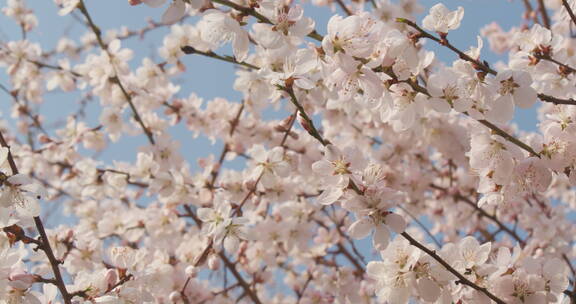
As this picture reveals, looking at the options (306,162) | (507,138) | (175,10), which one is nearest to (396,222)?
(507,138)

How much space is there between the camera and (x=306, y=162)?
3.21 m

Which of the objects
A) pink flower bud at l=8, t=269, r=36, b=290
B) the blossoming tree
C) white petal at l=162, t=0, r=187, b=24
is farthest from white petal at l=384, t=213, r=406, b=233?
pink flower bud at l=8, t=269, r=36, b=290

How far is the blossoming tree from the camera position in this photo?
156 centimetres

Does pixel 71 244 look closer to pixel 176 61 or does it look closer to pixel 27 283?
pixel 27 283

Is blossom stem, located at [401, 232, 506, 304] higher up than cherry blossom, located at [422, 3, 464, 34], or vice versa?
cherry blossom, located at [422, 3, 464, 34]

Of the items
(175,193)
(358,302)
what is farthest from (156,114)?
(358,302)

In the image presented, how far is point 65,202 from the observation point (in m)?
4.75

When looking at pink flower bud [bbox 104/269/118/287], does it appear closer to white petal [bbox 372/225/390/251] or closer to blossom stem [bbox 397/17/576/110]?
white petal [bbox 372/225/390/251]

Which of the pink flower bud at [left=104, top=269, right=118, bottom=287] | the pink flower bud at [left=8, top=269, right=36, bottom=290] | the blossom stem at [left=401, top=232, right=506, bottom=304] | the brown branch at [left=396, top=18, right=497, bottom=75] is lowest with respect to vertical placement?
the pink flower bud at [left=8, top=269, right=36, bottom=290]

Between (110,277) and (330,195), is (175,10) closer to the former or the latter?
(330,195)

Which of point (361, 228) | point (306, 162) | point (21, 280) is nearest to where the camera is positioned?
point (21, 280)

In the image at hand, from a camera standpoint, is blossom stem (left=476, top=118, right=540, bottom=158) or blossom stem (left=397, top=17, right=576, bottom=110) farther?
blossom stem (left=476, top=118, right=540, bottom=158)

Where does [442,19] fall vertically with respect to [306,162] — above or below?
above

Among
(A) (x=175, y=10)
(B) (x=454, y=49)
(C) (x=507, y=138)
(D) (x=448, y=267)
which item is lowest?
(D) (x=448, y=267)
